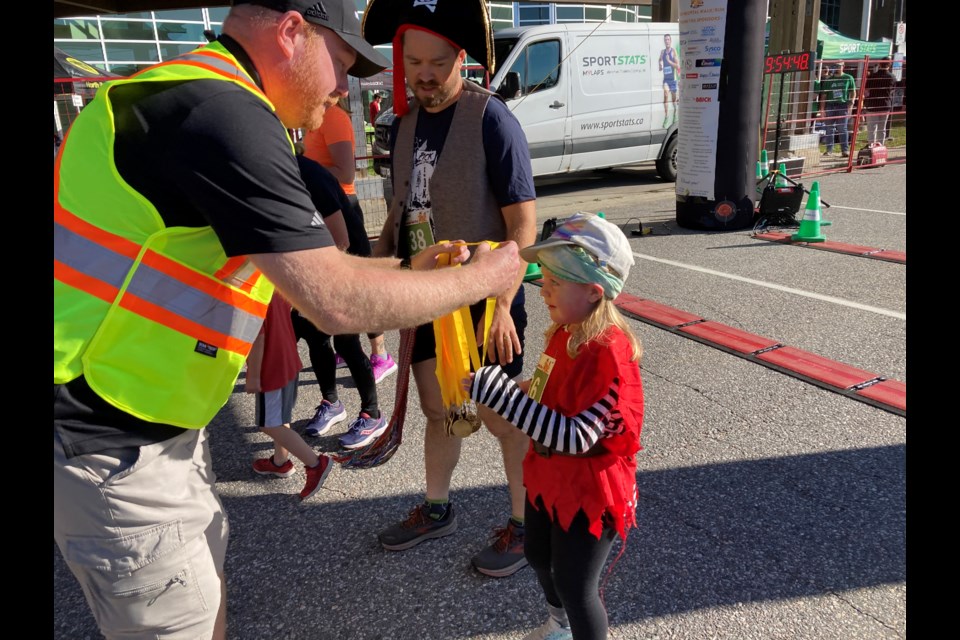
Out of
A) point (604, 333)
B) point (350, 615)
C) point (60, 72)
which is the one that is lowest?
point (350, 615)

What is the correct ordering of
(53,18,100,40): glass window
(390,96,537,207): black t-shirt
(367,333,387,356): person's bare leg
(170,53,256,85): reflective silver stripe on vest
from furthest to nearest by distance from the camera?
1. (53,18,100,40): glass window
2. (367,333,387,356): person's bare leg
3. (390,96,537,207): black t-shirt
4. (170,53,256,85): reflective silver stripe on vest

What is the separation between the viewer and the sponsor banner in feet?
25.2

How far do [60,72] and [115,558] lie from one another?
14.0m

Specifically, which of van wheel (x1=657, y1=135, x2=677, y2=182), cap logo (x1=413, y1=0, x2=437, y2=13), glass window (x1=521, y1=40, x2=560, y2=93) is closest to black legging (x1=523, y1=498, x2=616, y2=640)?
cap logo (x1=413, y1=0, x2=437, y2=13)

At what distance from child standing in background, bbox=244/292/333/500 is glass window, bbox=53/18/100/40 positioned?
20775 millimetres

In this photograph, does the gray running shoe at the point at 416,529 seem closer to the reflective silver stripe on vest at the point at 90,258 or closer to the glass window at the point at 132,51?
the reflective silver stripe on vest at the point at 90,258

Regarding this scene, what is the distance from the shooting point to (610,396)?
1.86m

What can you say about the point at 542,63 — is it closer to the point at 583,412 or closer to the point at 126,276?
the point at 583,412

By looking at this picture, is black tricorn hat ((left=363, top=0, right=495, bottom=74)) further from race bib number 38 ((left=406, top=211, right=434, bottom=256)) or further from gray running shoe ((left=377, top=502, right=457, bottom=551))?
gray running shoe ((left=377, top=502, right=457, bottom=551))

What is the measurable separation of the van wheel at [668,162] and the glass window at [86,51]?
57.2 ft

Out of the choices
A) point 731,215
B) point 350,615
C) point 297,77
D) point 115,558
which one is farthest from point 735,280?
point 115,558

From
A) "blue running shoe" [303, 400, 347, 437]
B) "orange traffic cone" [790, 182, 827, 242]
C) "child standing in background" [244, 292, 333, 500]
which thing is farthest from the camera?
"orange traffic cone" [790, 182, 827, 242]
